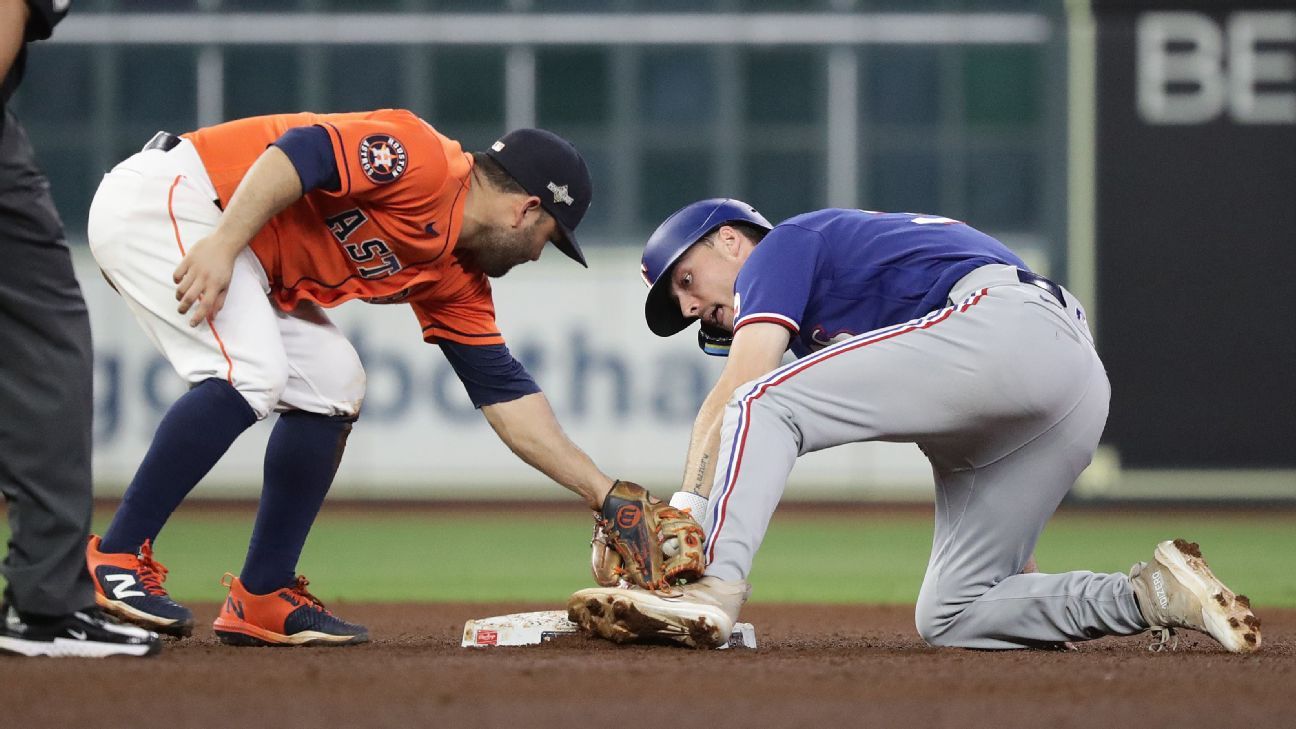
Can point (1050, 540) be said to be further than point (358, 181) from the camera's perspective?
Yes

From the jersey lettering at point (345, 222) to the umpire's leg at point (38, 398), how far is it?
2.85 feet

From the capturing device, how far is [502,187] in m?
4.28

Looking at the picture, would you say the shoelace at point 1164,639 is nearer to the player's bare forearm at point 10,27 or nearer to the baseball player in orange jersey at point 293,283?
the baseball player in orange jersey at point 293,283

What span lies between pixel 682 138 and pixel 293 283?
8898 mm

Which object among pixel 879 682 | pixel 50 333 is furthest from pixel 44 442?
pixel 879 682

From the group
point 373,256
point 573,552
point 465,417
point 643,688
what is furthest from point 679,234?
point 465,417

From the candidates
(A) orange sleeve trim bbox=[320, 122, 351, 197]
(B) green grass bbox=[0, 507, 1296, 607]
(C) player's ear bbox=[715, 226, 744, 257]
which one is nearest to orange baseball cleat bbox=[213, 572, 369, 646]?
(A) orange sleeve trim bbox=[320, 122, 351, 197]

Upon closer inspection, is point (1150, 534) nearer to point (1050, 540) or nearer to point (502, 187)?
point (1050, 540)

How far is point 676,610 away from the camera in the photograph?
11.6 feet

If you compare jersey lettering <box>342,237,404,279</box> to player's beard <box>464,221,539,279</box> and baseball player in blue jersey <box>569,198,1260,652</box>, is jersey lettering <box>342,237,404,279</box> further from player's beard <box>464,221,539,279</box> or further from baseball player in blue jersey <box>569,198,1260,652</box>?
baseball player in blue jersey <box>569,198,1260,652</box>

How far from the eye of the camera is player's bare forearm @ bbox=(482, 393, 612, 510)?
4344mm

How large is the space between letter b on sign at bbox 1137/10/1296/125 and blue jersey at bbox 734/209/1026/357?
915 cm

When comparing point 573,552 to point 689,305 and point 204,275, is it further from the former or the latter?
point 204,275

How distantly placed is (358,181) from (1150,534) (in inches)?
292
